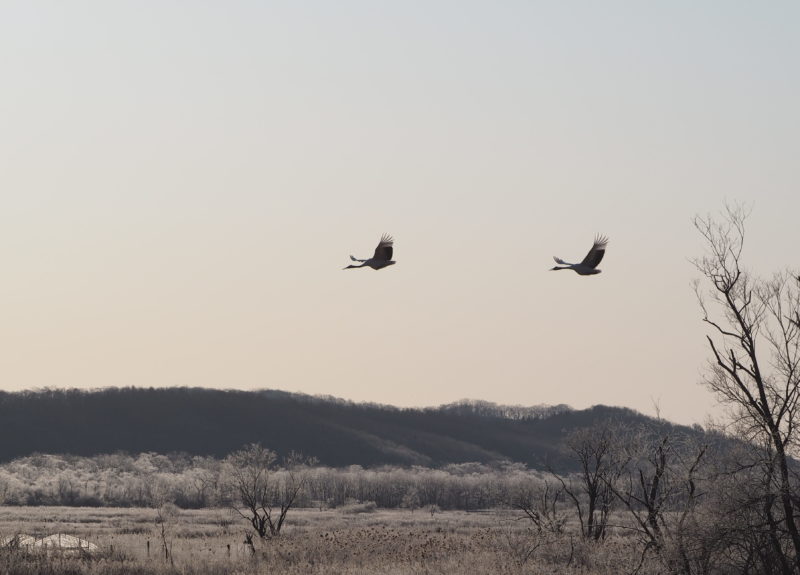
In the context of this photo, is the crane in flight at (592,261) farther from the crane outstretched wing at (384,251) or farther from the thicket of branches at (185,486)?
the thicket of branches at (185,486)

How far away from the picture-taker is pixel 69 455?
166000 millimetres

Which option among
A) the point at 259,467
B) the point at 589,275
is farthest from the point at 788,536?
the point at 259,467

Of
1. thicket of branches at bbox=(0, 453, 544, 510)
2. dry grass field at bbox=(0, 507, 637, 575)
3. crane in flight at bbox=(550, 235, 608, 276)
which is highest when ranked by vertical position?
crane in flight at bbox=(550, 235, 608, 276)

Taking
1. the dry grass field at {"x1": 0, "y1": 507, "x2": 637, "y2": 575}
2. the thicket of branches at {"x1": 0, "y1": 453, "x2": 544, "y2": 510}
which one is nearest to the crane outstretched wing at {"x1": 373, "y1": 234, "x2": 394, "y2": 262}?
the dry grass field at {"x1": 0, "y1": 507, "x2": 637, "y2": 575}

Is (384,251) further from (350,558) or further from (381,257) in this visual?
(350,558)

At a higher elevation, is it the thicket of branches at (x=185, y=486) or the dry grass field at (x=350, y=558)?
the thicket of branches at (x=185, y=486)

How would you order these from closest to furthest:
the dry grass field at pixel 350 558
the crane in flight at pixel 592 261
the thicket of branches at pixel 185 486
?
the crane in flight at pixel 592 261 → the dry grass field at pixel 350 558 → the thicket of branches at pixel 185 486

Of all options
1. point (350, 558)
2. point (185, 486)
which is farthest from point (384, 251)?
point (185, 486)

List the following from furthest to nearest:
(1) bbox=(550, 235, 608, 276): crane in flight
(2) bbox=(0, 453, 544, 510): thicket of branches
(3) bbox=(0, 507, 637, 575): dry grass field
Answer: (2) bbox=(0, 453, 544, 510): thicket of branches → (3) bbox=(0, 507, 637, 575): dry grass field → (1) bbox=(550, 235, 608, 276): crane in flight

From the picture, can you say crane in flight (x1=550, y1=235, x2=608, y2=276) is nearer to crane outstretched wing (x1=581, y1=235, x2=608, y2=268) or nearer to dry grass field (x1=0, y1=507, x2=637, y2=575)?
crane outstretched wing (x1=581, y1=235, x2=608, y2=268)

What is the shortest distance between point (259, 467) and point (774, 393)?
2725 cm

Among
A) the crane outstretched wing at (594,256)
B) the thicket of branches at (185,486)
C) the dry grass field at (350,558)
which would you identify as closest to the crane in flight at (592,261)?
the crane outstretched wing at (594,256)

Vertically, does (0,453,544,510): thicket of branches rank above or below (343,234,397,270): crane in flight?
below

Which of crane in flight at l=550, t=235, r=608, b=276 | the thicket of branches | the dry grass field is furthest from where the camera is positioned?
the thicket of branches
